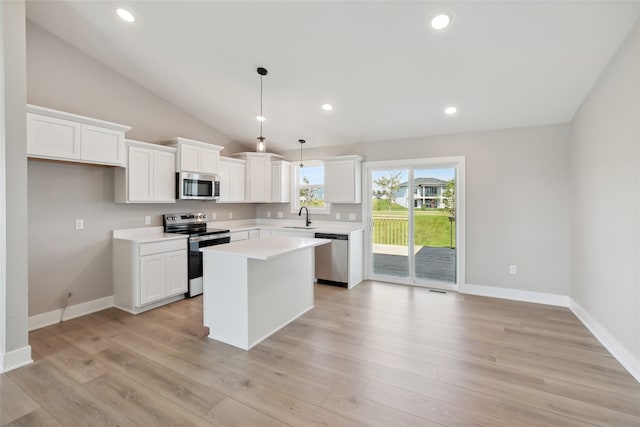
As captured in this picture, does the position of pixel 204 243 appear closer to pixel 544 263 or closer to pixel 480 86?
pixel 480 86

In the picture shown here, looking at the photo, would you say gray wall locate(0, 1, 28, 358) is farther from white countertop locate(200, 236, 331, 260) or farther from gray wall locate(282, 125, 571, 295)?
gray wall locate(282, 125, 571, 295)

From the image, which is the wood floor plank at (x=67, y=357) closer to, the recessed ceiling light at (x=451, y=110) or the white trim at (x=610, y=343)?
the white trim at (x=610, y=343)

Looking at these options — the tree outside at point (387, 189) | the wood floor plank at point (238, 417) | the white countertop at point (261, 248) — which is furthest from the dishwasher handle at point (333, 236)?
the wood floor plank at point (238, 417)

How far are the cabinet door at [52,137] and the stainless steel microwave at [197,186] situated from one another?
125cm

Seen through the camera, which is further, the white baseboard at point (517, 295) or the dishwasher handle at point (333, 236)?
the dishwasher handle at point (333, 236)

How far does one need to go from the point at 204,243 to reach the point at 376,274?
9.55 ft

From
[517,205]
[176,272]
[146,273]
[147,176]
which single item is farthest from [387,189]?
[146,273]

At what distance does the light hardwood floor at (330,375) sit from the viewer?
1.86 metres

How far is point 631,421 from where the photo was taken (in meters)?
1.81

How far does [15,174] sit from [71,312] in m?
1.86

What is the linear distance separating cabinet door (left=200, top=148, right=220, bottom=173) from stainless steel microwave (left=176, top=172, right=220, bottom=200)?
0.09 meters

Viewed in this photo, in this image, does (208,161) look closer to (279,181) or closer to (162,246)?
(279,181)

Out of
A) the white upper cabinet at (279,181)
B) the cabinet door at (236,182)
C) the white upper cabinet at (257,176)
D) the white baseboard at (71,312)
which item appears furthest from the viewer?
the white upper cabinet at (279,181)

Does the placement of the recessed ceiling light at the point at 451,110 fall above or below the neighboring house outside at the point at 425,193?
Result: above
